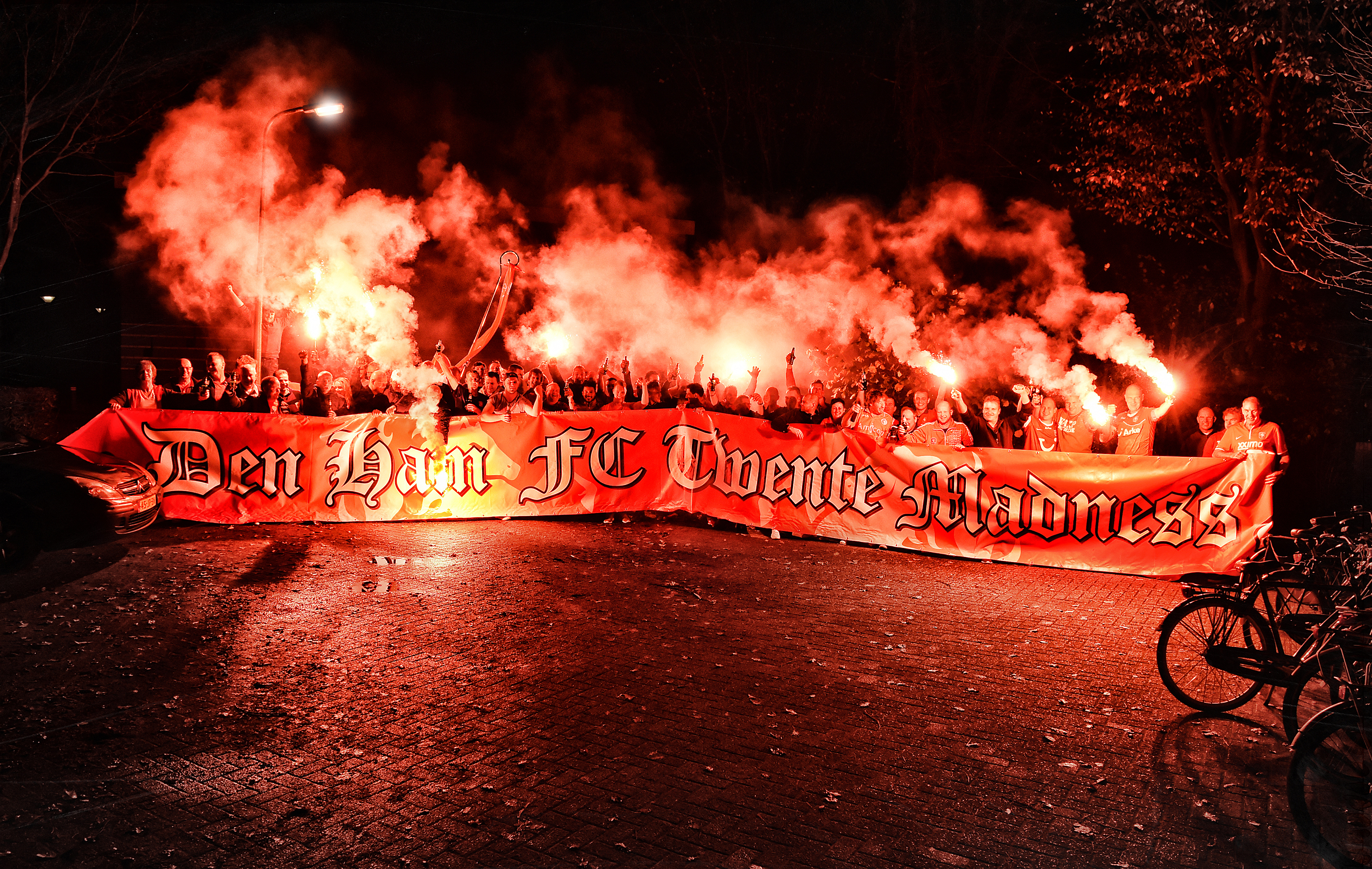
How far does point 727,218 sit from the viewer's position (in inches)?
1039

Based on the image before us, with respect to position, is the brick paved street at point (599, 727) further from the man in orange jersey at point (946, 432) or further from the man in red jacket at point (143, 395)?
the man in red jacket at point (143, 395)

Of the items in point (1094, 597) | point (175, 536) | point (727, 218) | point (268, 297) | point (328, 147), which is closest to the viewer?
point (1094, 597)

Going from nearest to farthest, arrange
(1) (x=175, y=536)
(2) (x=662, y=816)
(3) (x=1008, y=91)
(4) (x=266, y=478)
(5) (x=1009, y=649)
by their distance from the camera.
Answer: (2) (x=662, y=816)
(5) (x=1009, y=649)
(1) (x=175, y=536)
(4) (x=266, y=478)
(3) (x=1008, y=91)

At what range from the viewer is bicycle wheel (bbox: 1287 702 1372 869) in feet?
13.3

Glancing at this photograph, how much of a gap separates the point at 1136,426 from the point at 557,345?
12311 mm

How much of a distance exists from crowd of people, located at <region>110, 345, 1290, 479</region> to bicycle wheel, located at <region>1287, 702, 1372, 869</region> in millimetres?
5765

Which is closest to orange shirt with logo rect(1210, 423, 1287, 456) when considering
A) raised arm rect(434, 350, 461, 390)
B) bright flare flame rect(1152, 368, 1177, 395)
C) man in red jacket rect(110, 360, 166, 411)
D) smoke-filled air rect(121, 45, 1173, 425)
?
bright flare flame rect(1152, 368, 1177, 395)

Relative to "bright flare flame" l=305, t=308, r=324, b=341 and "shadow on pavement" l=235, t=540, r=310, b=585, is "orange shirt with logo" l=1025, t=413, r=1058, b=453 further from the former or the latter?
"bright flare flame" l=305, t=308, r=324, b=341

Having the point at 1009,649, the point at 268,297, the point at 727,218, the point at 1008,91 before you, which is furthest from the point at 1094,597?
the point at 727,218

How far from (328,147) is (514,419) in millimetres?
11521

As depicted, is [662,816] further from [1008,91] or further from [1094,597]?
[1008,91]

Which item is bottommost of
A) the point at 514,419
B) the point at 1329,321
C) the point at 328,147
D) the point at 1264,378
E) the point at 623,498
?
the point at 623,498

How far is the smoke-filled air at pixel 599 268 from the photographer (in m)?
14.1

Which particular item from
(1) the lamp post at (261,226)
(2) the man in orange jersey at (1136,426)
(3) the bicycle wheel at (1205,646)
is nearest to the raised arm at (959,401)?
(2) the man in orange jersey at (1136,426)
